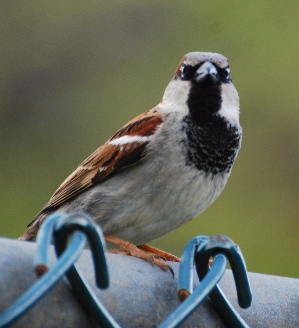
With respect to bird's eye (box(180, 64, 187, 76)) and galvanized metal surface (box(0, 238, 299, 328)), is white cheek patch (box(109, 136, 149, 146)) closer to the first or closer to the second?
bird's eye (box(180, 64, 187, 76))

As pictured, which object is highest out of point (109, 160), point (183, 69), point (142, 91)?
point (183, 69)

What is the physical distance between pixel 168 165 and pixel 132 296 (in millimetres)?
1318

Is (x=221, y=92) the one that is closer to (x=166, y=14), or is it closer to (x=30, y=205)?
(x=30, y=205)

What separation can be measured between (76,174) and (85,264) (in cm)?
163

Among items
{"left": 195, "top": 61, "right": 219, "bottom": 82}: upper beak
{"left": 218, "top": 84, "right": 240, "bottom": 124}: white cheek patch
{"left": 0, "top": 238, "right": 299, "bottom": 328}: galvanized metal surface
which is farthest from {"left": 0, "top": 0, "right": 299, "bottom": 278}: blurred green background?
{"left": 0, "top": 238, "right": 299, "bottom": 328}: galvanized metal surface

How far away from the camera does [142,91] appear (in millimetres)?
4551

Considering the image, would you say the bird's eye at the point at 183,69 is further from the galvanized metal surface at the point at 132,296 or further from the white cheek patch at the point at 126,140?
the galvanized metal surface at the point at 132,296

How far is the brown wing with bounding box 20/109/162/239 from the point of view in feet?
7.59

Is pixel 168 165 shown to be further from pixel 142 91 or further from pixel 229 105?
pixel 142 91

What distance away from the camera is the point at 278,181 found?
4211 millimetres

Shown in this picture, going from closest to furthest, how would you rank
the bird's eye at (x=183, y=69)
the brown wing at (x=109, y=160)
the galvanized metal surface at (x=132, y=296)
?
the galvanized metal surface at (x=132, y=296) < the brown wing at (x=109, y=160) < the bird's eye at (x=183, y=69)

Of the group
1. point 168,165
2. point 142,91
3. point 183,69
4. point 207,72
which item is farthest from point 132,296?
point 142,91

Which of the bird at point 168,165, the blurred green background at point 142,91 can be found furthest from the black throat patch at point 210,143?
the blurred green background at point 142,91

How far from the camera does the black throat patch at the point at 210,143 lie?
2.22m
